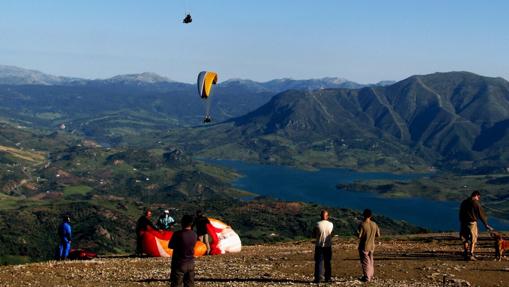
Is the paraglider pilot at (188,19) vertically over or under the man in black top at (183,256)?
over

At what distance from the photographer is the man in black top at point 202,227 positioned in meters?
35.0

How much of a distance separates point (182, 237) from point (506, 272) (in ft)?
53.7

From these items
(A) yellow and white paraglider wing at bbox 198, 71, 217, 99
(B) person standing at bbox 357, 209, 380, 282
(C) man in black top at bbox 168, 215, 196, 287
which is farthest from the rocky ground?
(A) yellow and white paraglider wing at bbox 198, 71, 217, 99

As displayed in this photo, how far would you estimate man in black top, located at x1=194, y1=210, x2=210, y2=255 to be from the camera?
35.0 metres

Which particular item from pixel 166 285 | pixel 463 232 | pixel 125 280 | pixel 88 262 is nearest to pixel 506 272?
pixel 463 232

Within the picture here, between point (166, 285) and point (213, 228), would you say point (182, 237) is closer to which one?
point (166, 285)

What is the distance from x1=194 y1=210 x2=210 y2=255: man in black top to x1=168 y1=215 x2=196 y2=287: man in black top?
14.4 meters

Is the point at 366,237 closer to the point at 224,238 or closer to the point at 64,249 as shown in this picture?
the point at 224,238

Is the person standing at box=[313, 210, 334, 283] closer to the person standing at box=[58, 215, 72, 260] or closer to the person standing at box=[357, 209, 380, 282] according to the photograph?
the person standing at box=[357, 209, 380, 282]

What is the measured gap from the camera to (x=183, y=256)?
20141 mm

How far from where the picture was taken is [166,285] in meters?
26.3

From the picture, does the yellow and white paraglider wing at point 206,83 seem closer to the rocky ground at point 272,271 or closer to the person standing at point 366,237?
the rocky ground at point 272,271

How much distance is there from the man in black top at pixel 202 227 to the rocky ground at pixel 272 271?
55.6 inches

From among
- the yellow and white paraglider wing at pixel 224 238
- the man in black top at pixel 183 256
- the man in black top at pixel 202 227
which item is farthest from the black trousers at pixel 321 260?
the yellow and white paraglider wing at pixel 224 238
